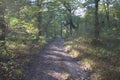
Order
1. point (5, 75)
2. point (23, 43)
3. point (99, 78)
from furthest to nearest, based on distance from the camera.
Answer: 1. point (23, 43)
2. point (99, 78)
3. point (5, 75)

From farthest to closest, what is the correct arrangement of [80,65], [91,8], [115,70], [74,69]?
[91,8], [80,65], [74,69], [115,70]

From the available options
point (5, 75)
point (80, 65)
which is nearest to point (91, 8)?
point (80, 65)

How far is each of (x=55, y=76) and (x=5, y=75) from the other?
2.70m

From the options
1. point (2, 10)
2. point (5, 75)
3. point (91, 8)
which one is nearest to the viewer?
point (5, 75)

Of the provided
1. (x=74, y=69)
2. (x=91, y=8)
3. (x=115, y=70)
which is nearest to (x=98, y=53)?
(x=74, y=69)

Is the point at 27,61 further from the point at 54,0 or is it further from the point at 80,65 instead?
the point at 54,0

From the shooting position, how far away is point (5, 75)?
8.19 m

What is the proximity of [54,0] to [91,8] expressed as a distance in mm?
8137

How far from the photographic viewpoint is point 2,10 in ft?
34.0

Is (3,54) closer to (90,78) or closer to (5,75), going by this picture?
(5,75)

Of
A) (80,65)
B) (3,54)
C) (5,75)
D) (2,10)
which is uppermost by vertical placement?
(2,10)

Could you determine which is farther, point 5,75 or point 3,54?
point 3,54

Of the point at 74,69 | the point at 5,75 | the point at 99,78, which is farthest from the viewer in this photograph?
the point at 74,69

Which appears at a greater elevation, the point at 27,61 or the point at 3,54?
the point at 3,54
